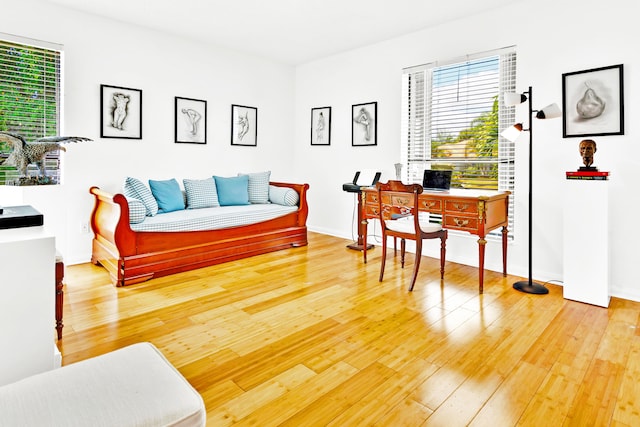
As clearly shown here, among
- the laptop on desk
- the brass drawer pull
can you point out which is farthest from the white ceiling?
the brass drawer pull

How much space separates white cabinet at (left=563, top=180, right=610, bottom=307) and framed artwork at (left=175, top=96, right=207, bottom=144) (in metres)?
3.95

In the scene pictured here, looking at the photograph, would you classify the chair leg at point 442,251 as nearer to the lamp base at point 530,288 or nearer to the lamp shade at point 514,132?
the lamp base at point 530,288

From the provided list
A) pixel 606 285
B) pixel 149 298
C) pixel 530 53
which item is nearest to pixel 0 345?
pixel 149 298

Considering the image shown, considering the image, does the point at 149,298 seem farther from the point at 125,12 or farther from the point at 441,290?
the point at 125,12

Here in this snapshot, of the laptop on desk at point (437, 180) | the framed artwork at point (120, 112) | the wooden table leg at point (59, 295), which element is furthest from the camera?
the framed artwork at point (120, 112)

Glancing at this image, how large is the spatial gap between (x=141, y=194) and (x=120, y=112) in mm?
1002

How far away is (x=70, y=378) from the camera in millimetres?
1020

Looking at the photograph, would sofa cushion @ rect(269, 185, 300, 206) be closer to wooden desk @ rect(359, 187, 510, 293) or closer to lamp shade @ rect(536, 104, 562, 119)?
wooden desk @ rect(359, 187, 510, 293)

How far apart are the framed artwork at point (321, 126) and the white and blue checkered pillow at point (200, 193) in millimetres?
1747

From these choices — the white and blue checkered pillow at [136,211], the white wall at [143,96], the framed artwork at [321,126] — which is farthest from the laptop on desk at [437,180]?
the white and blue checkered pillow at [136,211]

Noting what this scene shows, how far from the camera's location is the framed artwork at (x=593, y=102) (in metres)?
3.09

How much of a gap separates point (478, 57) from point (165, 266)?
3.67 m

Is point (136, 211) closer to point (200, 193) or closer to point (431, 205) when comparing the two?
point (200, 193)

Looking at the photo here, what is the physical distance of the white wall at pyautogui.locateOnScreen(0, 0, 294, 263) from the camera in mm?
3775
